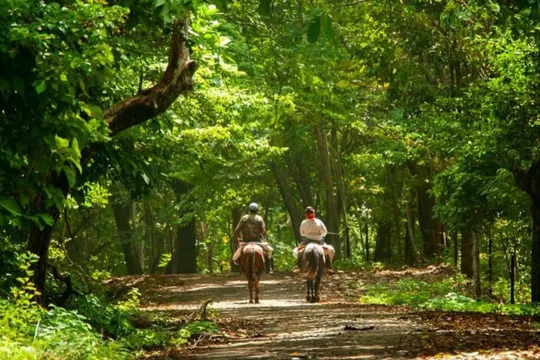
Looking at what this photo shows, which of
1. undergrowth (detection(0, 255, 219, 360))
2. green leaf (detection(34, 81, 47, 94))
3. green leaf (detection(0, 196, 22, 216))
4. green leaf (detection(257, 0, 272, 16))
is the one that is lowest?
undergrowth (detection(0, 255, 219, 360))

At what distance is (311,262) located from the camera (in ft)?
77.8

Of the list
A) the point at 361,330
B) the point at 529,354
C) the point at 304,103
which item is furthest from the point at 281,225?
the point at 529,354

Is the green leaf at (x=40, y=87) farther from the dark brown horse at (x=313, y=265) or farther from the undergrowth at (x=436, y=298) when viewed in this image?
the dark brown horse at (x=313, y=265)

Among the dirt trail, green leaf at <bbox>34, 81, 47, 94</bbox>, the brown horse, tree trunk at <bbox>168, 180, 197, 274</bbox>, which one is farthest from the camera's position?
tree trunk at <bbox>168, 180, 197, 274</bbox>

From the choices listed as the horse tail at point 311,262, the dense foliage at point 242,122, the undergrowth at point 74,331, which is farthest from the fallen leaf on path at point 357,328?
the horse tail at point 311,262

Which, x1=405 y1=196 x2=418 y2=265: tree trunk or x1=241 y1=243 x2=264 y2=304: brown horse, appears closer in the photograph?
x1=241 y1=243 x2=264 y2=304: brown horse

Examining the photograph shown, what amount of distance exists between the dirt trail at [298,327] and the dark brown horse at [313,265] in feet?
2.33

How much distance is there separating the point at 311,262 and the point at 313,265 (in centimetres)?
10

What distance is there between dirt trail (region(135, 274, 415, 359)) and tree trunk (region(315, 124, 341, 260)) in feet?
37.5

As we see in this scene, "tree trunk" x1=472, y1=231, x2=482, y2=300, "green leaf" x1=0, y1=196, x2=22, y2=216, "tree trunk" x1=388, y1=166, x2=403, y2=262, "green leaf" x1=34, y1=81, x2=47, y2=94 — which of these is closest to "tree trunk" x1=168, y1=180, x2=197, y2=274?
"tree trunk" x1=388, y1=166, x2=403, y2=262

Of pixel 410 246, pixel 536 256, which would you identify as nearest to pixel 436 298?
pixel 536 256

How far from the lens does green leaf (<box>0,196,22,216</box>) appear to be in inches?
355

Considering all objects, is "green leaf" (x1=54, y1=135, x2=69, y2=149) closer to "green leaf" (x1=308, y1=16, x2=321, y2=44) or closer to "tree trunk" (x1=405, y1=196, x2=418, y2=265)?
"green leaf" (x1=308, y1=16, x2=321, y2=44)

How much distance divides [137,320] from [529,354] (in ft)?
23.8
